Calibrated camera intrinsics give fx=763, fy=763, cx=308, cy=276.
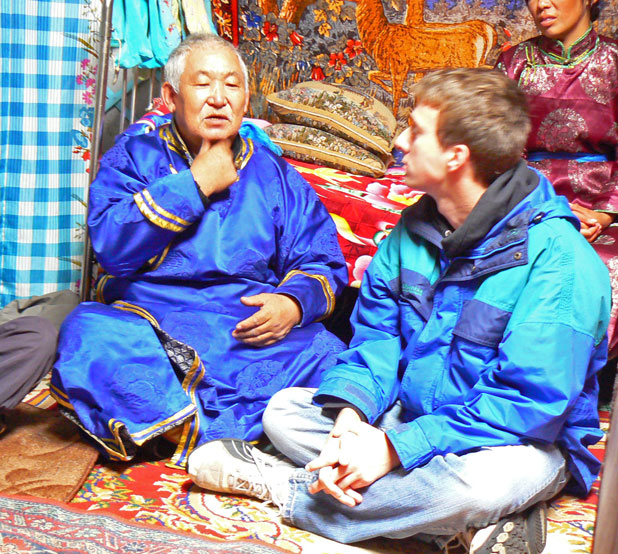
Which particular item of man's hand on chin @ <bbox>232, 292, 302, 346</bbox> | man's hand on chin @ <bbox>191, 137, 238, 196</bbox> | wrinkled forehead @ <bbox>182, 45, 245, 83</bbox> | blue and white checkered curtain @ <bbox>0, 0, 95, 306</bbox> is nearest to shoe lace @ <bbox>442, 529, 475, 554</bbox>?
man's hand on chin @ <bbox>232, 292, 302, 346</bbox>

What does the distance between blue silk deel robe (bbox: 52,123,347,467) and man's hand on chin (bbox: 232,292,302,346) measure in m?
0.03

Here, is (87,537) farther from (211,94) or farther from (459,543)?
(211,94)

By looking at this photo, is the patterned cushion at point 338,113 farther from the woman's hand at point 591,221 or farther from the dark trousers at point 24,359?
the dark trousers at point 24,359

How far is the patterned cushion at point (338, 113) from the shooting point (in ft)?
10.1

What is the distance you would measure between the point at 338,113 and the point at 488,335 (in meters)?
1.70

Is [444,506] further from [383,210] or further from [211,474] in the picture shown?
[383,210]

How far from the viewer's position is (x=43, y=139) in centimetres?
278

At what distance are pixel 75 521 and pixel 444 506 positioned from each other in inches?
31.1

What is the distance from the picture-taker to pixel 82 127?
9.19 ft

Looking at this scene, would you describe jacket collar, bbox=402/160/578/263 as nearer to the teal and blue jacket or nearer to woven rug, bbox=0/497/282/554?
the teal and blue jacket

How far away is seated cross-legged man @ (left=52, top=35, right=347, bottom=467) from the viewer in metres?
1.96

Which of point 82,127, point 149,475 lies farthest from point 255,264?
point 82,127

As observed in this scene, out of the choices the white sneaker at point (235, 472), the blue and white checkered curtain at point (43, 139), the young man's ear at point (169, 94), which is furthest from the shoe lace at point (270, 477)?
the blue and white checkered curtain at point (43, 139)

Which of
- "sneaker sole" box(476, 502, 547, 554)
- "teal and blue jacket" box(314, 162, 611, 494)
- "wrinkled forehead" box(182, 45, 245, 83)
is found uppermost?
"wrinkled forehead" box(182, 45, 245, 83)
